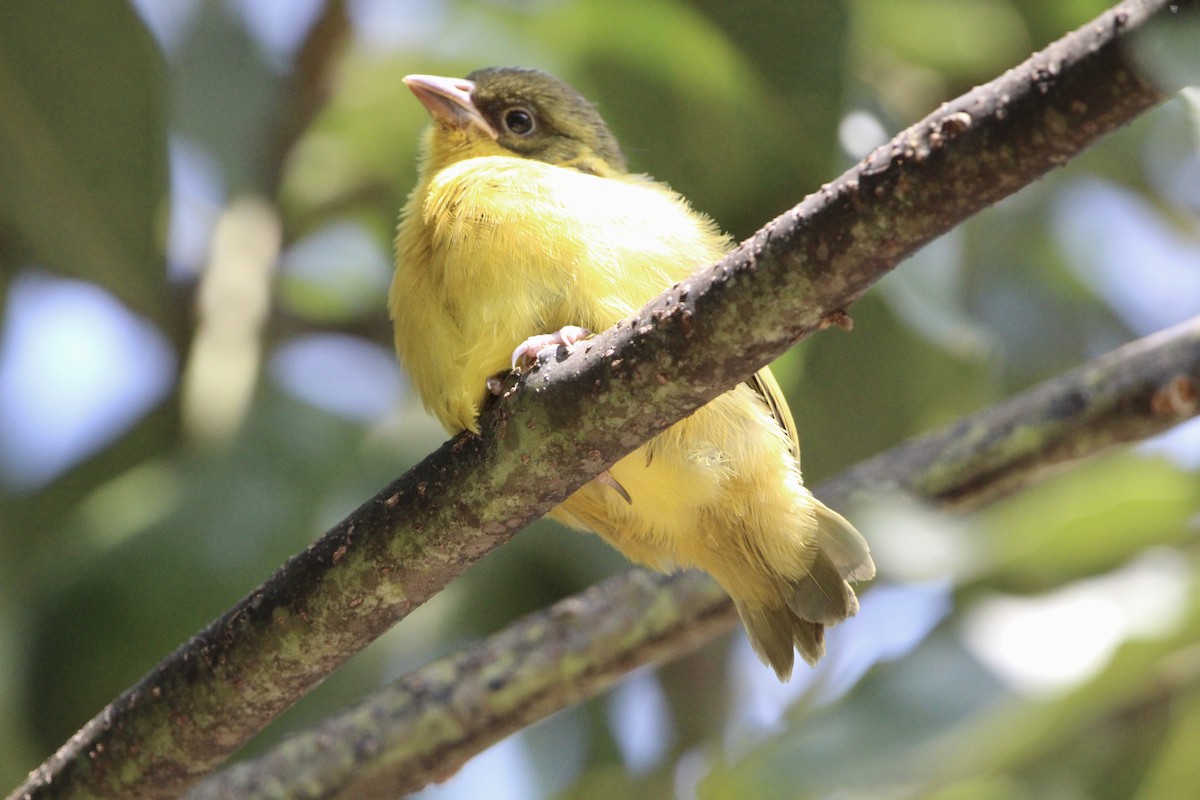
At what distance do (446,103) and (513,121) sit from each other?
20 cm

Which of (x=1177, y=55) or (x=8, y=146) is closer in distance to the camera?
(x=1177, y=55)

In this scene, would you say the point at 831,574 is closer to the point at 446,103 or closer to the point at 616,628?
the point at 616,628

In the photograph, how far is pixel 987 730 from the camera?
270 cm

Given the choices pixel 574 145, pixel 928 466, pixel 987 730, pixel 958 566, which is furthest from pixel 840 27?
pixel 987 730

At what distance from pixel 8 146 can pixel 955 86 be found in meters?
3.19

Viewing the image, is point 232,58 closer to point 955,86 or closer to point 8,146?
point 8,146

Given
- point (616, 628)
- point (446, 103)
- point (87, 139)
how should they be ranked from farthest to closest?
point (87, 139)
point (446, 103)
point (616, 628)

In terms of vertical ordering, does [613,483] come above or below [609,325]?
below

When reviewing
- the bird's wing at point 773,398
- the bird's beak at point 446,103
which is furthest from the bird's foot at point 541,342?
→ the bird's beak at point 446,103

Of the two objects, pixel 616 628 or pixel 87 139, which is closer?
pixel 616 628

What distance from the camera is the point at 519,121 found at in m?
3.98

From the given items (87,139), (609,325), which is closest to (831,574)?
(609,325)

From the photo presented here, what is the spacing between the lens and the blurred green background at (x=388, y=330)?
3514 millimetres

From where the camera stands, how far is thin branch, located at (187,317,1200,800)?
10.4 feet
